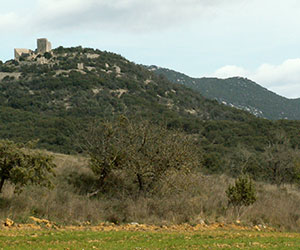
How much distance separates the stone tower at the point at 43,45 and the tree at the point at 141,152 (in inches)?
4058

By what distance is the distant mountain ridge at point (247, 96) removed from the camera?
155875 mm

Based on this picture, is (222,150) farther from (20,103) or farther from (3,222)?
(20,103)

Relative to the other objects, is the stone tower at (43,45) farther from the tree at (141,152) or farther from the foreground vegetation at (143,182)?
the tree at (141,152)

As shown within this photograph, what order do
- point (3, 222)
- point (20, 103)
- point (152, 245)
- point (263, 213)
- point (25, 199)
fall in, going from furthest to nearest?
point (20, 103) → point (263, 213) → point (25, 199) → point (3, 222) → point (152, 245)

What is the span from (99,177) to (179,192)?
5.25 meters

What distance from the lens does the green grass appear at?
10.5m

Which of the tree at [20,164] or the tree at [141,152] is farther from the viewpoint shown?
the tree at [141,152]

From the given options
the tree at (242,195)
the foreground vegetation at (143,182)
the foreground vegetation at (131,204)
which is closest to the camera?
the foreground vegetation at (143,182)

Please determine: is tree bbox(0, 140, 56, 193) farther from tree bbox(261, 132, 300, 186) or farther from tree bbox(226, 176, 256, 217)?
tree bbox(261, 132, 300, 186)

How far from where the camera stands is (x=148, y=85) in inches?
3403

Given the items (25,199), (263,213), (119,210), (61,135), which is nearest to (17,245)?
(25,199)

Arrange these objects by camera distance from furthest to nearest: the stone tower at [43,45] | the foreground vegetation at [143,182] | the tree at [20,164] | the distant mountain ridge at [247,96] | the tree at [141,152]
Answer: the distant mountain ridge at [247,96]
the stone tower at [43,45]
the tree at [141,152]
the foreground vegetation at [143,182]
the tree at [20,164]

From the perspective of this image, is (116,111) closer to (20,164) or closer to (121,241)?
(20,164)

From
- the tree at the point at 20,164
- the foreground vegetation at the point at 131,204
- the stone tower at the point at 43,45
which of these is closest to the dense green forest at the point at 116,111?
the foreground vegetation at the point at 131,204
